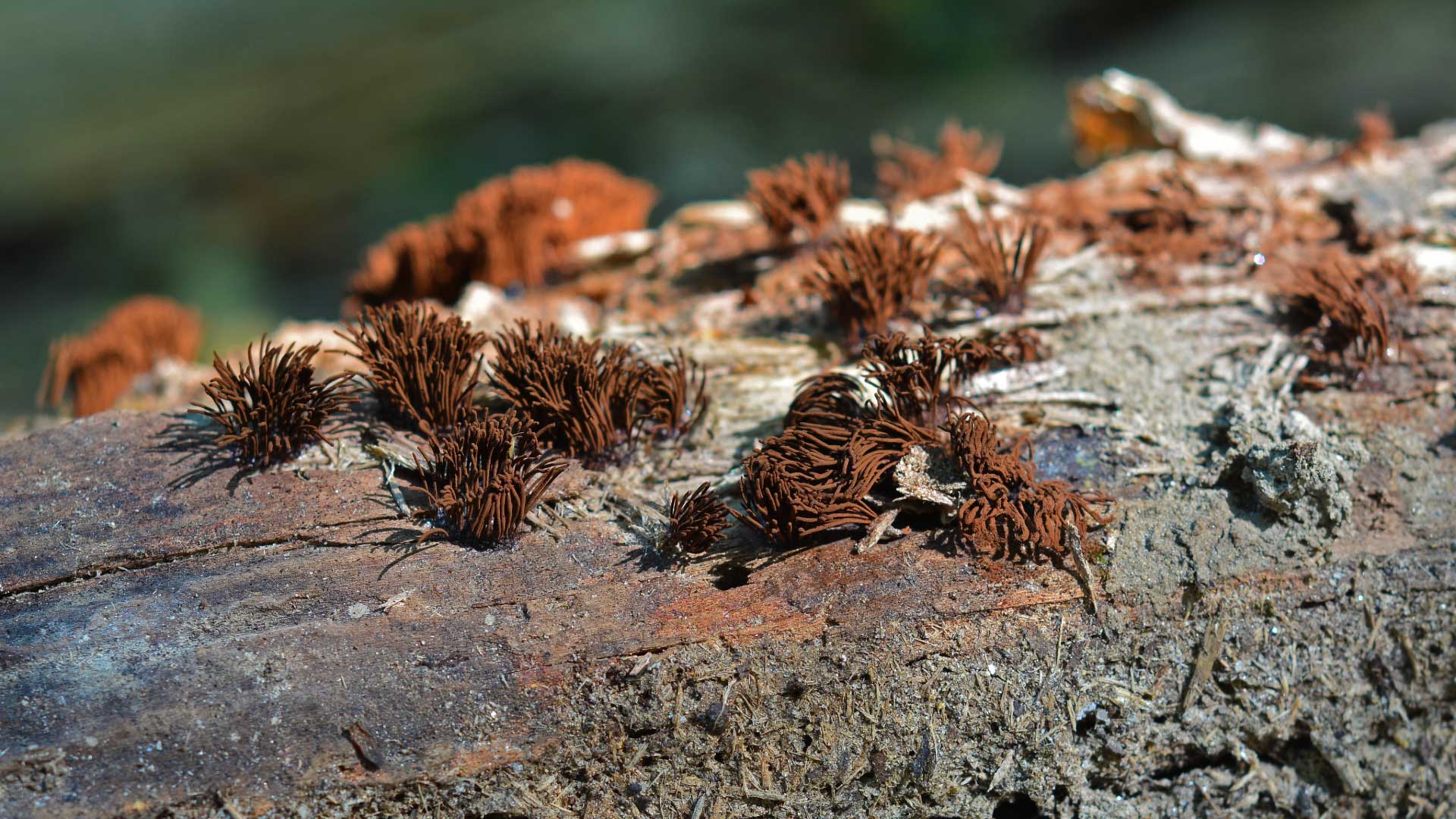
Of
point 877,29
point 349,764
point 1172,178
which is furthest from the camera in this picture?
point 877,29

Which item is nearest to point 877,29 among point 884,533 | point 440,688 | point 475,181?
point 475,181

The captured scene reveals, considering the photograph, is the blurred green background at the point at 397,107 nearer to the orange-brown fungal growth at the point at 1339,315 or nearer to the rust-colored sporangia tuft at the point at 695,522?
the orange-brown fungal growth at the point at 1339,315

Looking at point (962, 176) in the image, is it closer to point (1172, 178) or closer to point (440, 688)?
point (1172, 178)

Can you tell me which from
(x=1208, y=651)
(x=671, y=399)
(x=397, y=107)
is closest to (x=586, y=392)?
(x=671, y=399)

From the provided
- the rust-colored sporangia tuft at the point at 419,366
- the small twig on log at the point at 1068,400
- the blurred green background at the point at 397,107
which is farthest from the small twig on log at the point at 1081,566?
the blurred green background at the point at 397,107

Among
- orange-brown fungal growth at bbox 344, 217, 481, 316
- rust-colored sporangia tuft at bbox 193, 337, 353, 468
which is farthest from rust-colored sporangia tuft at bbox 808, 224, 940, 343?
orange-brown fungal growth at bbox 344, 217, 481, 316

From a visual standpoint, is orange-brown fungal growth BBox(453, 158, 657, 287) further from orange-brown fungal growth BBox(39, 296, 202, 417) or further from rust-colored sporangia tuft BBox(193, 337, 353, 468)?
rust-colored sporangia tuft BBox(193, 337, 353, 468)
